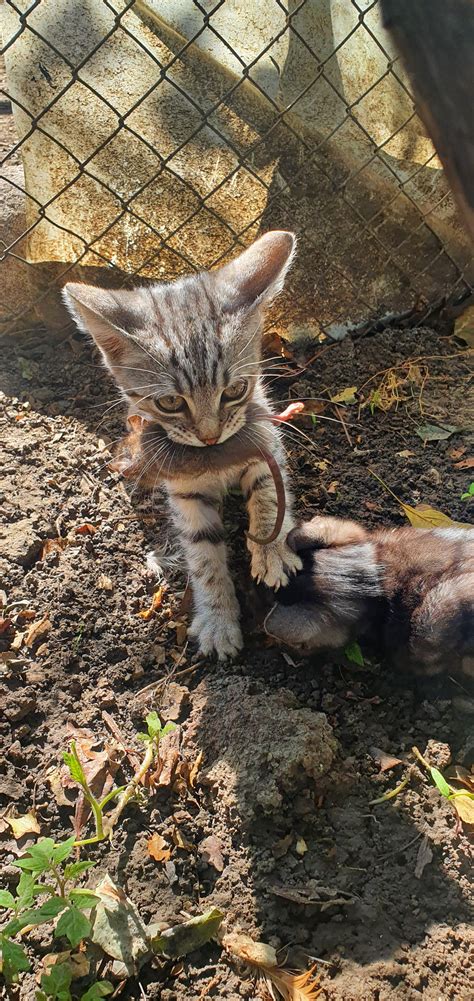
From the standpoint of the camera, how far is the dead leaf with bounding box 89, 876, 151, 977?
193 cm

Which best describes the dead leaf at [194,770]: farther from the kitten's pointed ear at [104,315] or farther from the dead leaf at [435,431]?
the dead leaf at [435,431]

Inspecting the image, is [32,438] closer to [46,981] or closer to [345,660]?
[345,660]

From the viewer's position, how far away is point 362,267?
3.86 meters

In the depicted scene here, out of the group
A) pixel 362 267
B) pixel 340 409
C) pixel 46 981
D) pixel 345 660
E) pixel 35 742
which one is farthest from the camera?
pixel 362 267

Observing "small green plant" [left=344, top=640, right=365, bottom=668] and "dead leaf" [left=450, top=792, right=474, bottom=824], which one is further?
"small green plant" [left=344, top=640, right=365, bottom=668]

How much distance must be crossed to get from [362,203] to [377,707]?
2.53 metres

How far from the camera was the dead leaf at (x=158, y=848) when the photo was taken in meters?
2.18

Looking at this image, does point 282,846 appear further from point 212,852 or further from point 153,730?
point 153,730

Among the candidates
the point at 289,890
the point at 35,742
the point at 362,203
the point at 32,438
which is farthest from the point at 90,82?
the point at 289,890

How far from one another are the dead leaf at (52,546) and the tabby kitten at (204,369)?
1.75 feet

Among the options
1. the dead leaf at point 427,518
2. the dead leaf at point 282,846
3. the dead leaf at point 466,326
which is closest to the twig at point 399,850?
the dead leaf at point 282,846

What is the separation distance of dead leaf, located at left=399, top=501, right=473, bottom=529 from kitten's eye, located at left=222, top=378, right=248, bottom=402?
0.90 meters

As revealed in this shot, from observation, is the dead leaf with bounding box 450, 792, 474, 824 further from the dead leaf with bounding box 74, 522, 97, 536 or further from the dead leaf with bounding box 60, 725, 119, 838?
the dead leaf with bounding box 74, 522, 97, 536

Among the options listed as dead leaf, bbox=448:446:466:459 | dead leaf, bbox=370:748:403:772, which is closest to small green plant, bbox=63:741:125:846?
dead leaf, bbox=370:748:403:772
